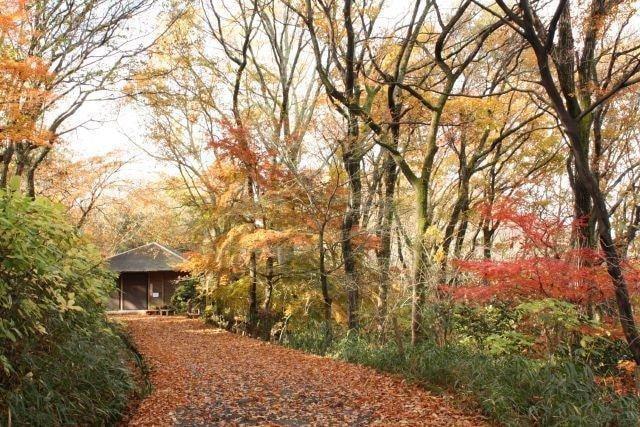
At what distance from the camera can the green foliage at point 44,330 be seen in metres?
3.81

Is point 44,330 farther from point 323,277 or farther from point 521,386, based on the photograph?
point 323,277

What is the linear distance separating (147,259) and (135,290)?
2198 mm

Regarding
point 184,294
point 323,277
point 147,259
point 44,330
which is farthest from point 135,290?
point 44,330

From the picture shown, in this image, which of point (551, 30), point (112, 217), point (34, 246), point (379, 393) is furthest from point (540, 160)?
point (112, 217)

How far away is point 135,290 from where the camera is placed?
3133 centimetres

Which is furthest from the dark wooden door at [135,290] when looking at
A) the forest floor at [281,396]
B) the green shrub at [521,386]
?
the green shrub at [521,386]

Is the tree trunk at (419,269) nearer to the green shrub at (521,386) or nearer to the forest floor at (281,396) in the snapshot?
the green shrub at (521,386)

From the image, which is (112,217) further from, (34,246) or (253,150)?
(34,246)

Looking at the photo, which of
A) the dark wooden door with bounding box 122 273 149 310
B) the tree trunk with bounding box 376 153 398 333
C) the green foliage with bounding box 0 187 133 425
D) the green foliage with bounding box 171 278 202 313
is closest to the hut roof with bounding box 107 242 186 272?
the dark wooden door with bounding box 122 273 149 310

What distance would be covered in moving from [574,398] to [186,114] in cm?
1898

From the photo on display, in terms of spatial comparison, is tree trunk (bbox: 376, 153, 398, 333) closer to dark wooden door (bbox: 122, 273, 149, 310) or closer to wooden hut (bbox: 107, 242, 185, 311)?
wooden hut (bbox: 107, 242, 185, 311)

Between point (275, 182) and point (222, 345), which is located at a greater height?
point (275, 182)

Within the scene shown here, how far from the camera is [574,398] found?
17.7 feet

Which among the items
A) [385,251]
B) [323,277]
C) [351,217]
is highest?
[351,217]
